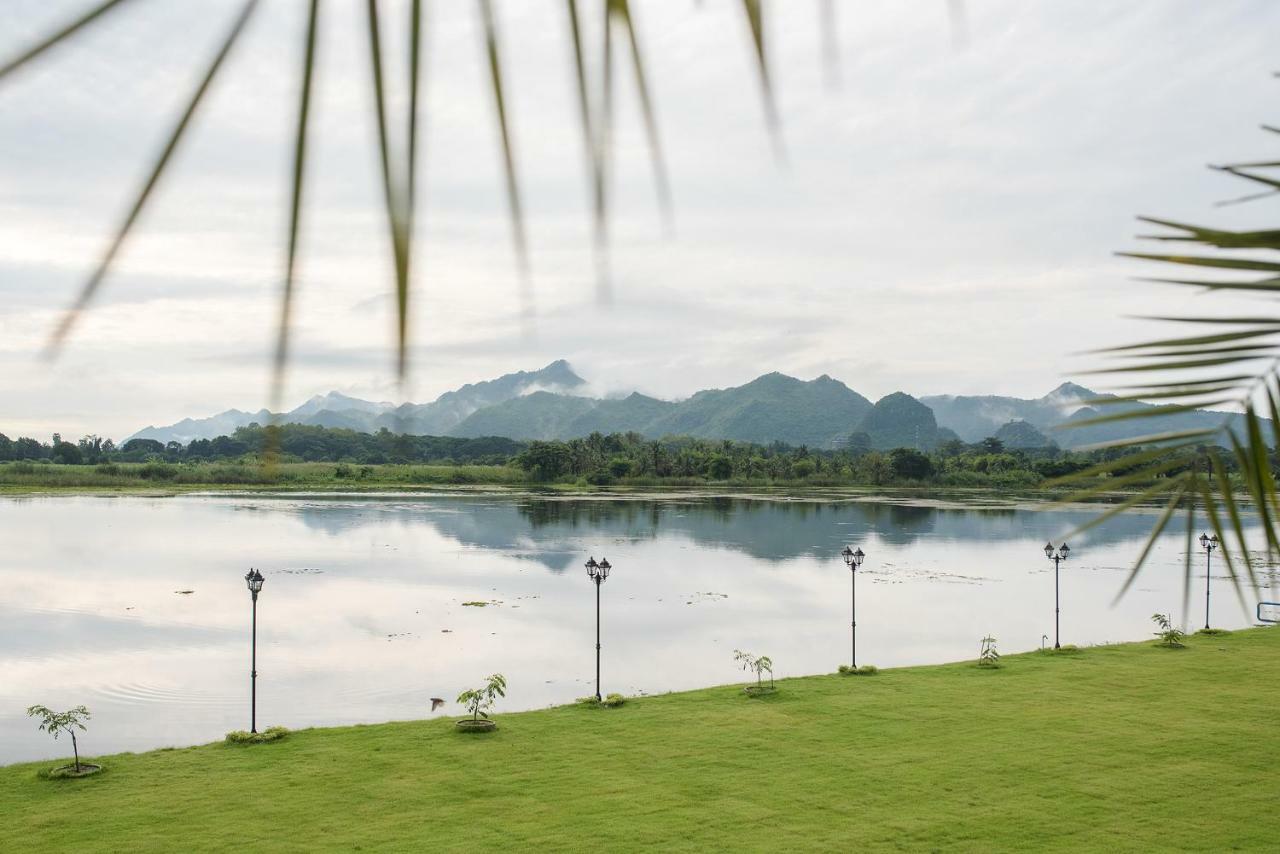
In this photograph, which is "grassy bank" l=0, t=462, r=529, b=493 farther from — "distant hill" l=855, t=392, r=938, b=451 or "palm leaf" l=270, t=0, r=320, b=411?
"distant hill" l=855, t=392, r=938, b=451

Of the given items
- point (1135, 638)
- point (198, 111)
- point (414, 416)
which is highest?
point (198, 111)

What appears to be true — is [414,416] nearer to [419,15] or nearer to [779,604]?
[419,15]

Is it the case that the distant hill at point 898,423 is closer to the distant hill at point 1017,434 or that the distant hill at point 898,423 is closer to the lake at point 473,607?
the distant hill at point 1017,434

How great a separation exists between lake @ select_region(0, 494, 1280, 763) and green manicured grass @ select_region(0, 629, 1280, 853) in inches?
130

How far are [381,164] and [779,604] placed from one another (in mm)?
23249

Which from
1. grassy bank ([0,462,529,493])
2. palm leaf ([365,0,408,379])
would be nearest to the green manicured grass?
palm leaf ([365,0,408,379])

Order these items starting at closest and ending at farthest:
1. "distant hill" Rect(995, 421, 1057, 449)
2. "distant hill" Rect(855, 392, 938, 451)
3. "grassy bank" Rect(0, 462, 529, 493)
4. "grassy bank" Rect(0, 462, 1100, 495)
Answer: "grassy bank" Rect(0, 462, 529, 493), "grassy bank" Rect(0, 462, 1100, 495), "distant hill" Rect(995, 421, 1057, 449), "distant hill" Rect(855, 392, 938, 451)

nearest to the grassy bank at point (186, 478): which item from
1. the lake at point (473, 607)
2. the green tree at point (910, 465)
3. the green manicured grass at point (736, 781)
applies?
the lake at point (473, 607)

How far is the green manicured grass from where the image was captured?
7.24 meters

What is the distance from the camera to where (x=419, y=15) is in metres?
0.36

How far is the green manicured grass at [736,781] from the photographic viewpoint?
724cm

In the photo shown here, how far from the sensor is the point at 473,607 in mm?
21969

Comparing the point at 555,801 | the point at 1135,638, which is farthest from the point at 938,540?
the point at 555,801

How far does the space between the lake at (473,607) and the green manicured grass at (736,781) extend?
3.29 meters
